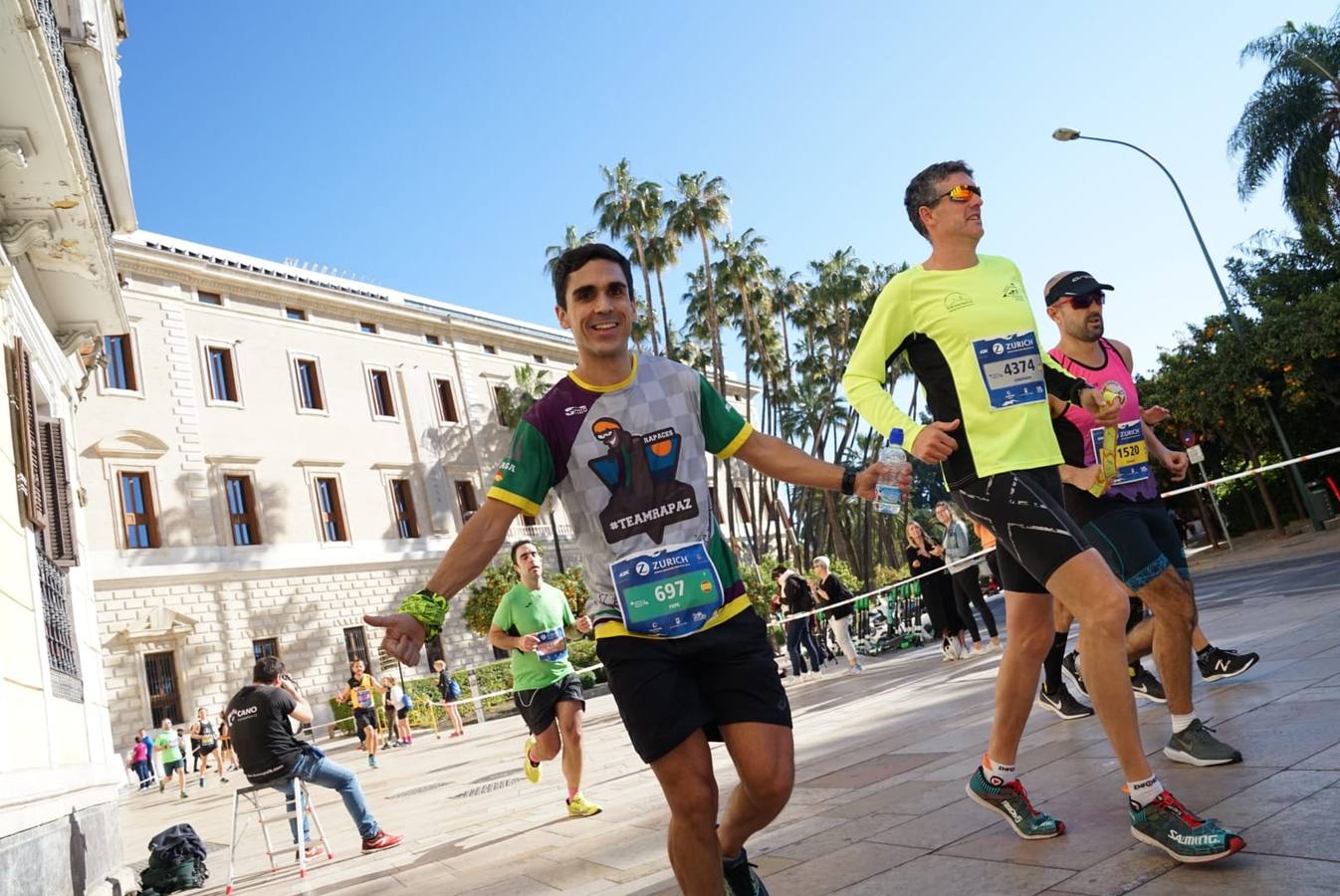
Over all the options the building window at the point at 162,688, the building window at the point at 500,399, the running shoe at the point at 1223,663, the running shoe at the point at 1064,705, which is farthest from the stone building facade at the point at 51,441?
the building window at the point at 500,399

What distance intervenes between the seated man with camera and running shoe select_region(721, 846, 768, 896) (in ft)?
15.6

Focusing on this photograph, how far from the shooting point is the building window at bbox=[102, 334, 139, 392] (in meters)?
28.1

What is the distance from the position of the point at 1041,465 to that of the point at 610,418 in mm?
1402

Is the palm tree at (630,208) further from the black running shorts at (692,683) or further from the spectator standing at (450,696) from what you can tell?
the black running shorts at (692,683)

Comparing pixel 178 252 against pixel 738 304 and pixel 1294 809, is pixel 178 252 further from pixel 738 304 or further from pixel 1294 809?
pixel 1294 809

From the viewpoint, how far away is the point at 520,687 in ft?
21.5

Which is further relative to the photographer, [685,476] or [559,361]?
[559,361]

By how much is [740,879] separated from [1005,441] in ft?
5.10

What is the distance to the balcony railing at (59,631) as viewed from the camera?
278 inches

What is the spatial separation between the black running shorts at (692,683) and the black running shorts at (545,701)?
3972 millimetres

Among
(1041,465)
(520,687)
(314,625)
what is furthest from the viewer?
(314,625)

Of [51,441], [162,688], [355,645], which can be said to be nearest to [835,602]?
[51,441]

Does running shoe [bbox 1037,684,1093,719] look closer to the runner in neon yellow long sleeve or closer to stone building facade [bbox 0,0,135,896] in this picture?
the runner in neon yellow long sleeve

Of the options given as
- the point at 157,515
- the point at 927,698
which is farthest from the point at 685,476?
the point at 157,515
